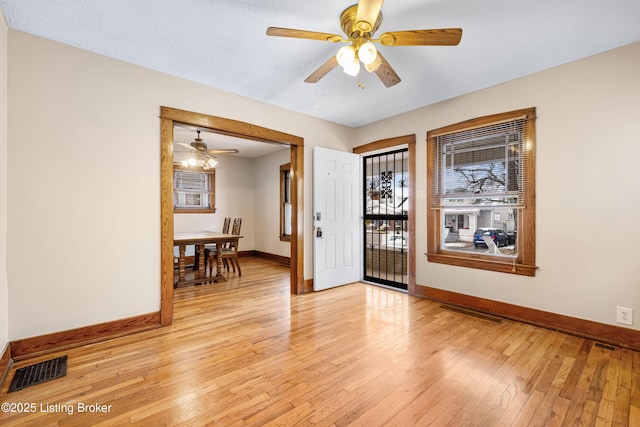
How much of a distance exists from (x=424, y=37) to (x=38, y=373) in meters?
3.66

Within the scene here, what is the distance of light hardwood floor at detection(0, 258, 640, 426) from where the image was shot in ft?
5.35

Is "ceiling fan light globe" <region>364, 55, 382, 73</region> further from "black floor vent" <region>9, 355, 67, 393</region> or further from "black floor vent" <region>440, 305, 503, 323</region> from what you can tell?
"black floor vent" <region>9, 355, 67, 393</region>

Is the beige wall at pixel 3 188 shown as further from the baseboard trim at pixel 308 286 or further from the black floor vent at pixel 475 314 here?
the black floor vent at pixel 475 314

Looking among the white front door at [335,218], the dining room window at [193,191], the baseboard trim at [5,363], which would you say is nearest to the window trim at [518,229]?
the white front door at [335,218]

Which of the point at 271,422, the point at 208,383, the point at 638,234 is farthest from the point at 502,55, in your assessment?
the point at 208,383

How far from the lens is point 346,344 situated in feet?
8.29

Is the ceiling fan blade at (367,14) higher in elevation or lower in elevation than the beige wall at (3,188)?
higher

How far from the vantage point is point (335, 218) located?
4418 millimetres

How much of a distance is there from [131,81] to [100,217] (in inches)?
53.9

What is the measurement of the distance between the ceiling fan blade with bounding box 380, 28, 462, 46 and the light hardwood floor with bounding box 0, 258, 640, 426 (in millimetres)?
2354

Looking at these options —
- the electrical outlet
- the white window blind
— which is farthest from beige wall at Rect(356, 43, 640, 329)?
the white window blind

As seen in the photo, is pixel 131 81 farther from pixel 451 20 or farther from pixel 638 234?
pixel 638 234

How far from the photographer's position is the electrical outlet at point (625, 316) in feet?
8.14

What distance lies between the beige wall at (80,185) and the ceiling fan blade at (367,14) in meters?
2.18
